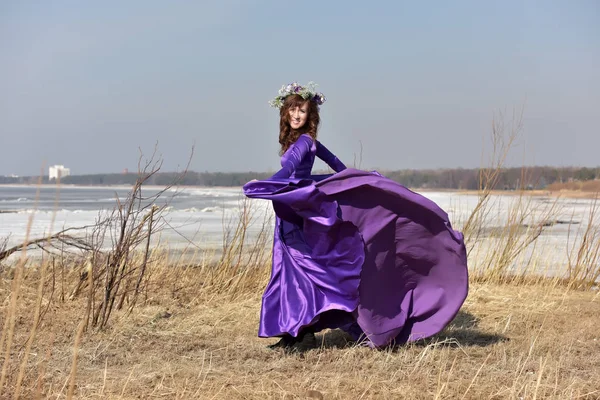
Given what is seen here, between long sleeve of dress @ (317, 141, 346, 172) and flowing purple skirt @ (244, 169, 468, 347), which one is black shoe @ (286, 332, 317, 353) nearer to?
flowing purple skirt @ (244, 169, 468, 347)

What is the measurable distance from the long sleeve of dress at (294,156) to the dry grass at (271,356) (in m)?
1.25

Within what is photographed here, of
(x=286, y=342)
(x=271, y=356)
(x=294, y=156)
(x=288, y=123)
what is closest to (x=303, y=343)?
(x=286, y=342)

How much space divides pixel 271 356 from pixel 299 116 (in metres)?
1.75

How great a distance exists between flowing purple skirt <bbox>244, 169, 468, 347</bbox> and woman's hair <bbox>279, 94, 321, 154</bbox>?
0.43m

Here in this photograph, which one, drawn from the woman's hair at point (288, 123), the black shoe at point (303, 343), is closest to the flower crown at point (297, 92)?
the woman's hair at point (288, 123)

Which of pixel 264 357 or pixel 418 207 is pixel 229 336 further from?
pixel 418 207

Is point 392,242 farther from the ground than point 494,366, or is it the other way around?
point 392,242

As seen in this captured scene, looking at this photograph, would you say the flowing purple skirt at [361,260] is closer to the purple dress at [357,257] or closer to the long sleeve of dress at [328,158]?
the purple dress at [357,257]

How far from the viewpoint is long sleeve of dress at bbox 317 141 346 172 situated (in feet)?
16.4

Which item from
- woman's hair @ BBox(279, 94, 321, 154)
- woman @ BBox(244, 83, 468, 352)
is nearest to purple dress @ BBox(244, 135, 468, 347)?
woman @ BBox(244, 83, 468, 352)

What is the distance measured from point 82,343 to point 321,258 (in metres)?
1.94

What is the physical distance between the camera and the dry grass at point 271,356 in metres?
3.57

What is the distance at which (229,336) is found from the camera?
17.3ft

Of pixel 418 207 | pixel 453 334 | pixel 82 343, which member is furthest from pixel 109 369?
pixel 453 334
